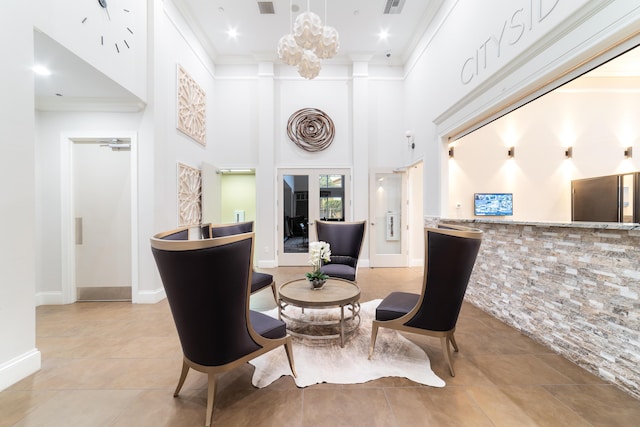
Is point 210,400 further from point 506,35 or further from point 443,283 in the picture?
point 506,35

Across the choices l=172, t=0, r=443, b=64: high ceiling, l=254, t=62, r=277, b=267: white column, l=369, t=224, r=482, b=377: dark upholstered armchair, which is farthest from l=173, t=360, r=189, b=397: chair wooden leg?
l=172, t=0, r=443, b=64: high ceiling

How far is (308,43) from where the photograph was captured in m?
2.42

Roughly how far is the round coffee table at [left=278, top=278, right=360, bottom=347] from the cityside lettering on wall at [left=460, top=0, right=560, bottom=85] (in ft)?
9.76

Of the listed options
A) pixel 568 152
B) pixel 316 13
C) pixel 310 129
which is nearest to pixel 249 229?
pixel 310 129

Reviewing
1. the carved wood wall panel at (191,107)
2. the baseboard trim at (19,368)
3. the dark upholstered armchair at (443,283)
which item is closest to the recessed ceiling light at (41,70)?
the carved wood wall panel at (191,107)

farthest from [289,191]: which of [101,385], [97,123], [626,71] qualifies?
[626,71]

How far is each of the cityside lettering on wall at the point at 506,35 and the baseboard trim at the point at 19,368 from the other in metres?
5.02

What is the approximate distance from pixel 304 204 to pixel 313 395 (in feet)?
13.8

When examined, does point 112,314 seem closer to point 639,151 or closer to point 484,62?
point 484,62

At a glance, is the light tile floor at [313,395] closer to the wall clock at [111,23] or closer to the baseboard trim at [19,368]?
the baseboard trim at [19,368]

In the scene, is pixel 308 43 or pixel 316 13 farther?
pixel 316 13

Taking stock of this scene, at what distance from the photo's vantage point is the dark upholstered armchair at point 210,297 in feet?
4.20

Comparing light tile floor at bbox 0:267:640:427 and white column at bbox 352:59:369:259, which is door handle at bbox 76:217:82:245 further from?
white column at bbox 352:59:369:259

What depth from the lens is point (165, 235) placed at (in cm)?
172
